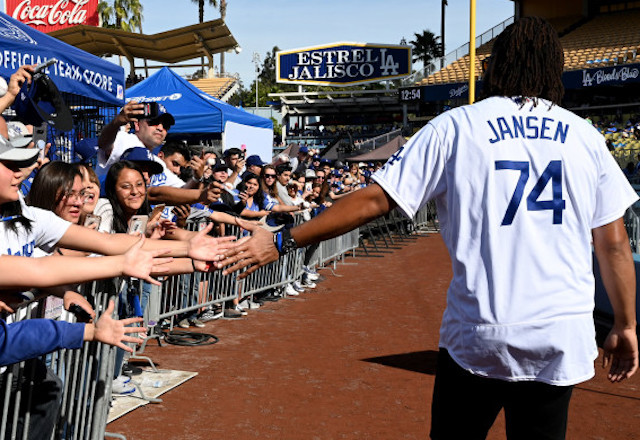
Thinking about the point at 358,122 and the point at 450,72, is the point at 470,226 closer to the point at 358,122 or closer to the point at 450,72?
the point at 450,72

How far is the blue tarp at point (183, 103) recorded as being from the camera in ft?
48.8

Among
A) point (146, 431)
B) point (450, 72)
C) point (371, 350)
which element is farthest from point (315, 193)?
point (450, 72)

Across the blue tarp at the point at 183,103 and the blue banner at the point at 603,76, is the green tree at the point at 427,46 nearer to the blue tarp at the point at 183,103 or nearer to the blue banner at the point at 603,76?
the blue banner at the point at 603,76

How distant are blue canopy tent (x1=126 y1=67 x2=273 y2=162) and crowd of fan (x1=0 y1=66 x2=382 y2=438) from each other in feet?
22.1

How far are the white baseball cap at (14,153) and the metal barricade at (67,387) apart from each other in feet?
2.76

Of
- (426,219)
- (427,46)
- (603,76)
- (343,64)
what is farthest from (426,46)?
(426,219)

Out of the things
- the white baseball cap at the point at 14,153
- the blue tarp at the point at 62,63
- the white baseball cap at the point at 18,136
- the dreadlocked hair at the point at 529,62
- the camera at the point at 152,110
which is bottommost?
the white baseball cap at the point at 14,153

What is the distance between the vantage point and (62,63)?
8008mm

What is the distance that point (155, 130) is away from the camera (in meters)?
6.54

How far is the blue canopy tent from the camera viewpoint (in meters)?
14.9

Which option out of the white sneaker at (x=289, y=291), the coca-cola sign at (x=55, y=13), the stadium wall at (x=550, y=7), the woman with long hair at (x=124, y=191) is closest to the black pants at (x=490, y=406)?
the woman with long hair at (x=124, y=191)

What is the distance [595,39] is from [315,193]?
35218 mm

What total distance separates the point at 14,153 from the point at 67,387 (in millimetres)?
1224

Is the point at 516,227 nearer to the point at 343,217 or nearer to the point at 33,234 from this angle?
the point at 343,217
